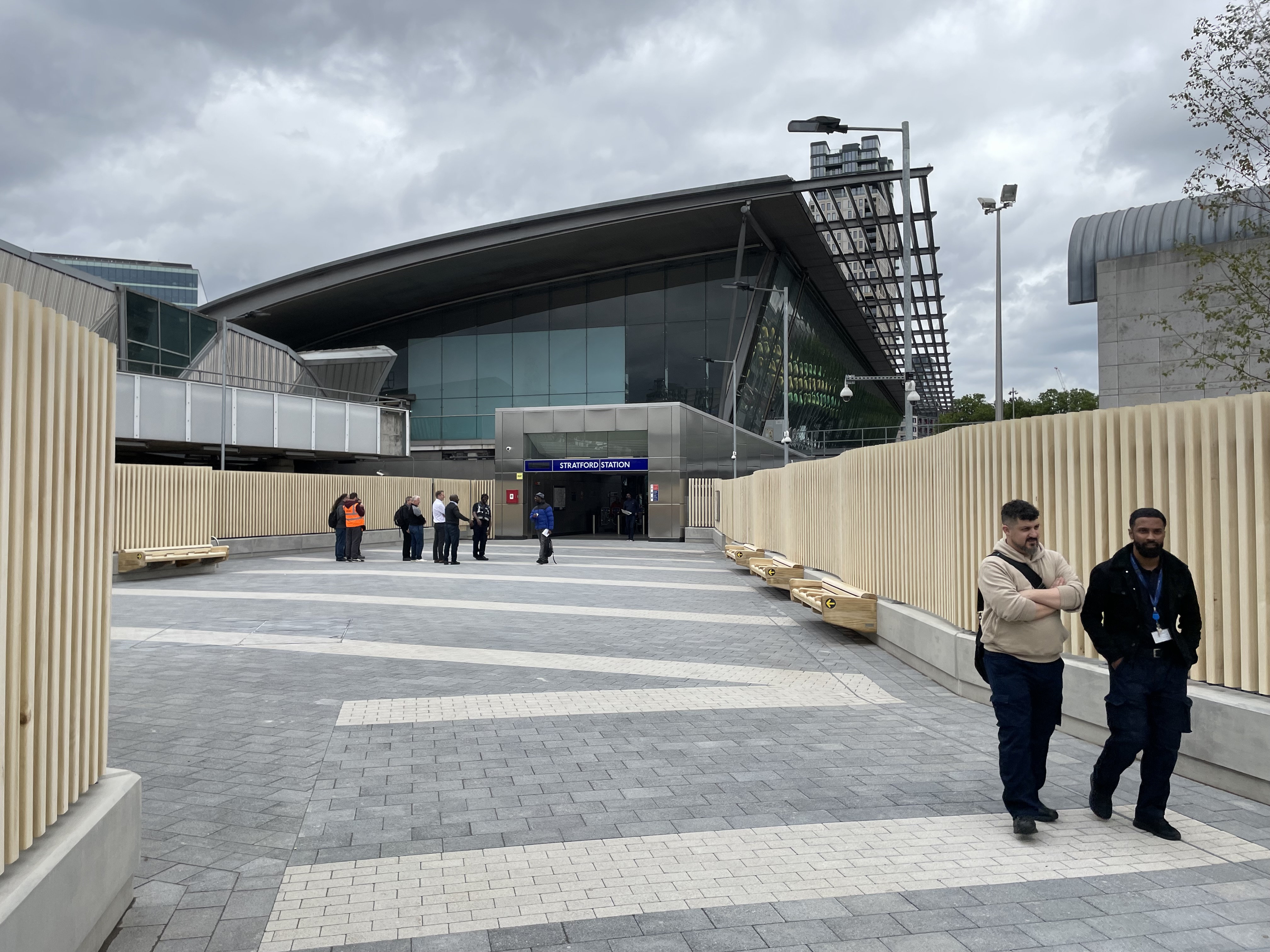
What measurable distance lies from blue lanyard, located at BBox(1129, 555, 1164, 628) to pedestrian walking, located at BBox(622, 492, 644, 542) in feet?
101

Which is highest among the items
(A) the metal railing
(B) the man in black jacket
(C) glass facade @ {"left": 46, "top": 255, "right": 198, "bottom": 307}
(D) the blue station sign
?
(C) glass facade @ {"left": 46, "top": 255, "right": 198, "bottom": 307}

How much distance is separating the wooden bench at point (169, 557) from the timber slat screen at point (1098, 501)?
43.5 ft

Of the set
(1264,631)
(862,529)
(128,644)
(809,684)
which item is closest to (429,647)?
(128,644)

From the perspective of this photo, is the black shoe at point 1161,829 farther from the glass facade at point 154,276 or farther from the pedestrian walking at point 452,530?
the glass facade at point 154,276

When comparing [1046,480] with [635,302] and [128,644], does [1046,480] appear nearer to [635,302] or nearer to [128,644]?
[128,644]

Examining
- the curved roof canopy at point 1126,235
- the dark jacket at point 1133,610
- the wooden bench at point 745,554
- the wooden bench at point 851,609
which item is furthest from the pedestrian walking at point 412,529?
the dark jacket at point 1133,610

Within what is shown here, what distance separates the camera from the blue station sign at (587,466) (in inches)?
1431

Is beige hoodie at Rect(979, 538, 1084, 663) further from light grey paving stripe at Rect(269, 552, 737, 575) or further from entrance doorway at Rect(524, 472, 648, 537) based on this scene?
Result: entrance doorway at Rect(524, 472, 648, 537)

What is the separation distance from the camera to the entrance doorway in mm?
38938

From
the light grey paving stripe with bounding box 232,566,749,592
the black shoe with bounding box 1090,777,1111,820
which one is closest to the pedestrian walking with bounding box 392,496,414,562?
the light grey paving stripe with bounding box 232,566,749,592

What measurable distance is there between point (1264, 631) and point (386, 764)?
16.8 feet

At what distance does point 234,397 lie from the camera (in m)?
32.1

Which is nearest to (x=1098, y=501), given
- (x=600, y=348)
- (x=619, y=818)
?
(x=619, y=818)

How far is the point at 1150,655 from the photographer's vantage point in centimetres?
456
